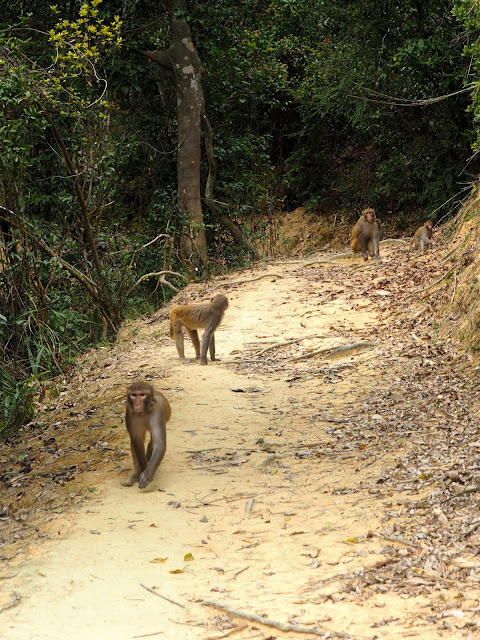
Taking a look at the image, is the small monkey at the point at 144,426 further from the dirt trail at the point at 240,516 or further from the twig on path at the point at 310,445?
the twig on path at the point at 310,445

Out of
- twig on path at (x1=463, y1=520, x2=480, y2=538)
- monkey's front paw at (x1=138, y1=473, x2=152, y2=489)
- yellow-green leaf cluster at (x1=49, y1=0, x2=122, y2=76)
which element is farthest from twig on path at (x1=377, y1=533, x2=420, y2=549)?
yellow-green leaf cluster at (x1=49, y1=0, x2=122, y2=76)

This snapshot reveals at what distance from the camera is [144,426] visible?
21.3ft

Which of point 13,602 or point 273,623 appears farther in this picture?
point 13,602

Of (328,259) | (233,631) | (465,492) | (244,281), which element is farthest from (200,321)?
(328,259)

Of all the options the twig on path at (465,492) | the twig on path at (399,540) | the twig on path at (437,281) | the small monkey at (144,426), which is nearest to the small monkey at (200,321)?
the twig on path at (437,281)

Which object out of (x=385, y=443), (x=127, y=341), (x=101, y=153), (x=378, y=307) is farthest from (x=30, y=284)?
(x=385, y=443)

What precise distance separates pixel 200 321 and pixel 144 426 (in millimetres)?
4142

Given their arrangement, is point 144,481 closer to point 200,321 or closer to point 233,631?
point 233,631

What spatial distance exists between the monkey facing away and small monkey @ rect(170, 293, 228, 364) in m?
6.40

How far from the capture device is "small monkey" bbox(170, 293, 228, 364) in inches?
412

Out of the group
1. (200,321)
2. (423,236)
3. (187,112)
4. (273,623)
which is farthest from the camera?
(187,112)

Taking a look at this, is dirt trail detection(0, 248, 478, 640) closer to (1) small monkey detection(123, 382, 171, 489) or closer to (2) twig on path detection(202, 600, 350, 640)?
(2) twig on path detection(202, 600, 350, 640)

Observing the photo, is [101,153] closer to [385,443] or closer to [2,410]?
[2,410]

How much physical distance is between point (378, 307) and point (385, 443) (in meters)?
5.63
